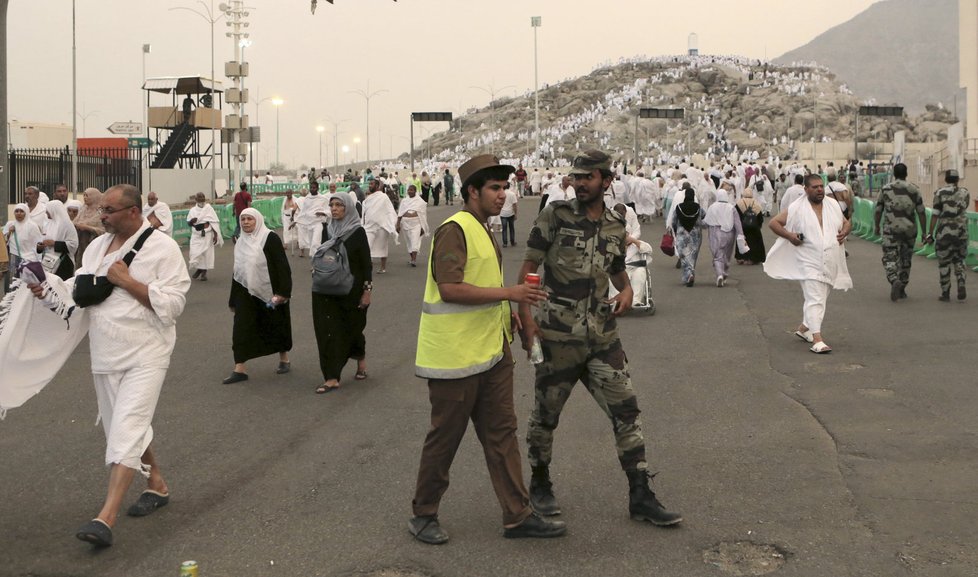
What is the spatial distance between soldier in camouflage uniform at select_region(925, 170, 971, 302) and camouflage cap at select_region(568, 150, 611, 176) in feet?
32.0

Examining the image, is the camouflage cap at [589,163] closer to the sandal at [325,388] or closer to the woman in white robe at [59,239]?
the sandal at [325,388]

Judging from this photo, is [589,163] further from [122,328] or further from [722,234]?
[722,234]

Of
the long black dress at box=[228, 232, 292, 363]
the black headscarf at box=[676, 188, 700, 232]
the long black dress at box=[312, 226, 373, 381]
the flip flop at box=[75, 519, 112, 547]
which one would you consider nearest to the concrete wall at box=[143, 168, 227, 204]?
the black headscarf at box=[676, 188, 700, 232]

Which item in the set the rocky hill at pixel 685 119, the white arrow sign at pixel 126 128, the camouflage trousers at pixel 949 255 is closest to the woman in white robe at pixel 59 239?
the camouflage trousers at pixel 949 255

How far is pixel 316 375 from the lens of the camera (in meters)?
9.95

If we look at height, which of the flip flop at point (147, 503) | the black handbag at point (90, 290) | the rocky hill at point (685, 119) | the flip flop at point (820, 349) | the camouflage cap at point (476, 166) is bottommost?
the flip flop at point (147, 503)

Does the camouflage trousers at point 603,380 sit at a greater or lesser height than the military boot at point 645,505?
greater

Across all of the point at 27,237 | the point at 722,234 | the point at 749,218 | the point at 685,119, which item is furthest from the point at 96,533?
the point at 685,119

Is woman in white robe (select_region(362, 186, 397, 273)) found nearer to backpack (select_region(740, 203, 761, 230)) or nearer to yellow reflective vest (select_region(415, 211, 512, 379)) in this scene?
backpack (select_region(740, 203, 761, 230))

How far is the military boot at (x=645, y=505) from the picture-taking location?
Result: 215 inches

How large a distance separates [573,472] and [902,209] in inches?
370

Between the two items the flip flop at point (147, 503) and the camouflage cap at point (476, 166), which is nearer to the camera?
the camouflage cap at point (476, 166)

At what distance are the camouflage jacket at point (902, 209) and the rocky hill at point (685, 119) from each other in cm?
9119

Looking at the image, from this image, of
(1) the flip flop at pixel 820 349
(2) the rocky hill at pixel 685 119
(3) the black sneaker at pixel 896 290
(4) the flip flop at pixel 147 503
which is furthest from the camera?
(2) the rocky hill at pixel 685 119
